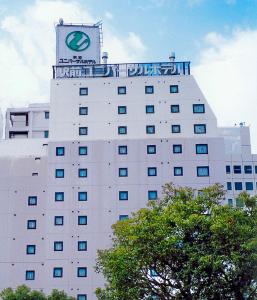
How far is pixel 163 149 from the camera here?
58406 mm

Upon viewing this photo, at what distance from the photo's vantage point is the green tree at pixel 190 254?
3350cm

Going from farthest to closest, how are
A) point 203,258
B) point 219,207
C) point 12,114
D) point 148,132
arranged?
point 12,114 < point 148,132 < point 219,207 < point 203,258

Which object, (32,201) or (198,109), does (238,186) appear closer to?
(198,109)

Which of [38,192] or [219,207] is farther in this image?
[38,192]

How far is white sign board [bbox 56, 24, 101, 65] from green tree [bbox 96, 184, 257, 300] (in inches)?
1573

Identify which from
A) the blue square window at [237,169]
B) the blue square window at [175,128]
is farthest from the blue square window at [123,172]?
the blue square window at [237,169]

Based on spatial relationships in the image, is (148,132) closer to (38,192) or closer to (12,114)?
(38,192)

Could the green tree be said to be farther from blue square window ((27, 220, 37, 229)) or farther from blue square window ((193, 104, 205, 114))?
blue square window ((193, 104, 205, 114))

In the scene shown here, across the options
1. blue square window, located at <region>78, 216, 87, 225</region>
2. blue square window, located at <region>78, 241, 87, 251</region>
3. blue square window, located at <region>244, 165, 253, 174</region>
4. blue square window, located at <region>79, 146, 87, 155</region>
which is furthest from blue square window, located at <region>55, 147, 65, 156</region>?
blue square window, located at <region>244, 165, 253, 174</region>

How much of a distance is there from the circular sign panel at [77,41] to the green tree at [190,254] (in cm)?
4123

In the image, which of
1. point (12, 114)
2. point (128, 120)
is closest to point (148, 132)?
point (128, 120)

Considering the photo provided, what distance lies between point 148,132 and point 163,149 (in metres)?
2.33

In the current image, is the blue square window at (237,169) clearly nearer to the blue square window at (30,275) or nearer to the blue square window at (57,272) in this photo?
the blue square window at (57,272)

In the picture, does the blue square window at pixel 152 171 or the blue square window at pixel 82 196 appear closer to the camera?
the blue square window at pixel 82 196
